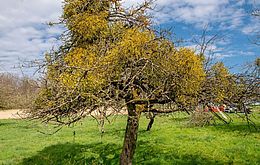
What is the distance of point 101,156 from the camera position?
38.3 feet

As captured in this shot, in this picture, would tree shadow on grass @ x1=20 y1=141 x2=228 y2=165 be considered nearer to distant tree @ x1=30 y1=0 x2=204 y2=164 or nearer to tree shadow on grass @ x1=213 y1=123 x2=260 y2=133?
distant tree @ x1=30 y1=0 x2=204 y2=164

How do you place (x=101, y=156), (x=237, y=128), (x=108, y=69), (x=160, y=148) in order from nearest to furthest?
1. (x=108, y=69)
2. (x=101, y=156)
3. (x=160, y=148)
4. (x=237, y=128)

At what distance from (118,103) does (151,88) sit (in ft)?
3.44

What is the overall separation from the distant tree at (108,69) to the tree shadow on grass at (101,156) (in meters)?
3.78

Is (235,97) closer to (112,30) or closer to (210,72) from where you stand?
(210,72)

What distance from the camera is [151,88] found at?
700 centimetres

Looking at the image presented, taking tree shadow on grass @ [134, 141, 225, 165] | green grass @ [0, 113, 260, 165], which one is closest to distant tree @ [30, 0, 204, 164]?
green grass @ [0, 113, 260, 165]

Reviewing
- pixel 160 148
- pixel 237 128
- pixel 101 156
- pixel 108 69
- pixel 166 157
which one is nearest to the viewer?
pixel 108 69

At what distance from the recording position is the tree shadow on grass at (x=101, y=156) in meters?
10.7

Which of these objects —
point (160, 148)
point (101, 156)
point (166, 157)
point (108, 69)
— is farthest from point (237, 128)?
point (108, 69)

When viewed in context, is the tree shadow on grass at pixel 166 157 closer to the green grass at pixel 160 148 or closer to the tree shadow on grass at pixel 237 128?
the green grass at pixel 160 148

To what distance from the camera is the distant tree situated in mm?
6051

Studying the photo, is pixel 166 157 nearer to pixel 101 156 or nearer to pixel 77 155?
pixel 101 156

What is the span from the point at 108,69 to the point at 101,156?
6123 millimetres
